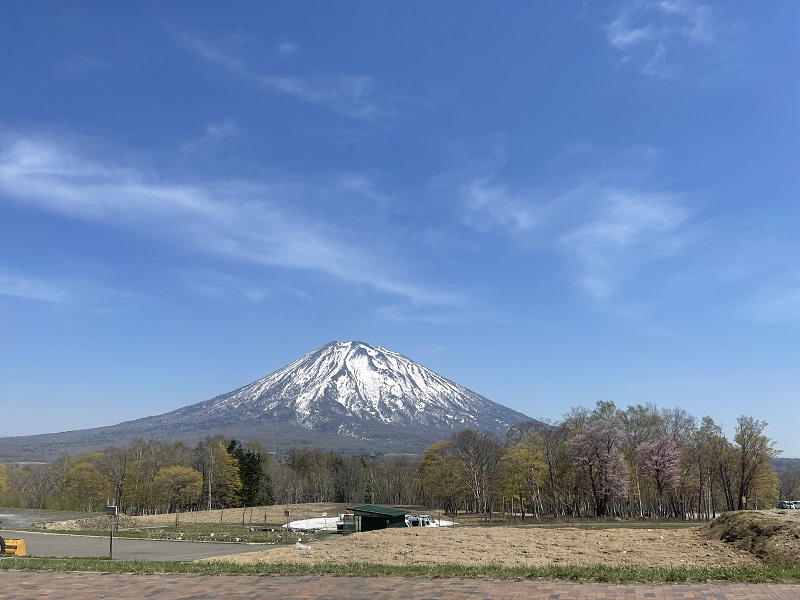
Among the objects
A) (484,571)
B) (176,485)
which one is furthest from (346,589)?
(176,485)

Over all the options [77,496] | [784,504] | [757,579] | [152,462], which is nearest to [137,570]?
[757,579]

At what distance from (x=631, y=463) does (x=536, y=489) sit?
33.3 ft

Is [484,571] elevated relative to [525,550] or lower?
elevated

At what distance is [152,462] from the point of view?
8312 centimetres

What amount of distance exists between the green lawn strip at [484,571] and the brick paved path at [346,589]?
0.51 m

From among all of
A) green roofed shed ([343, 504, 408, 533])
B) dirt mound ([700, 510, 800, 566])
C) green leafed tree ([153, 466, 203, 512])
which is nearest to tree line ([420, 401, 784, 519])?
green roofed shed ([343, 504, 408, 533])

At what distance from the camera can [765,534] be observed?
59.5 feet

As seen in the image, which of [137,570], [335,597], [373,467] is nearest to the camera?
[335,597]

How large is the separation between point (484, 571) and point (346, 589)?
3.50m

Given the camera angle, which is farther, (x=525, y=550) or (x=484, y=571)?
(x=525, y=550)

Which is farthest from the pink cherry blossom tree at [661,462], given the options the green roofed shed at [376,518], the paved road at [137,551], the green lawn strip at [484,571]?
the green lawn strip at [484,571]

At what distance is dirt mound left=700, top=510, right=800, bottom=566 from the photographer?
16.8m

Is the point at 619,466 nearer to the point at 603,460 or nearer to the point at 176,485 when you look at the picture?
the point at 603,460

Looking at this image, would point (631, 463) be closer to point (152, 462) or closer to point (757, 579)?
point (757, 579)
